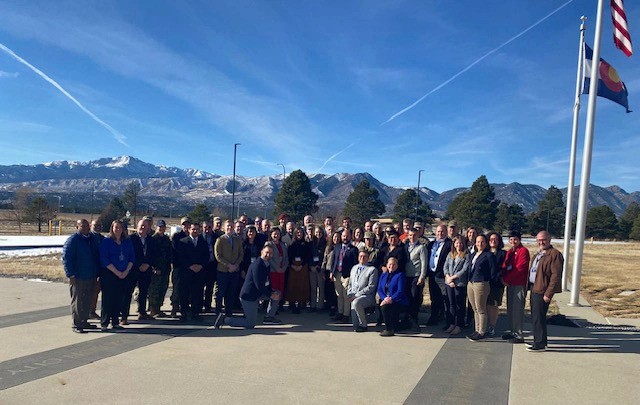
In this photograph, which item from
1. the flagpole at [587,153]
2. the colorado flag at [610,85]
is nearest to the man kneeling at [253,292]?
the flagpole at [587,153]

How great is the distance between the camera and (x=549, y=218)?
6219 centimetres

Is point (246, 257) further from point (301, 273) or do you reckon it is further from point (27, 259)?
point (27, 259)

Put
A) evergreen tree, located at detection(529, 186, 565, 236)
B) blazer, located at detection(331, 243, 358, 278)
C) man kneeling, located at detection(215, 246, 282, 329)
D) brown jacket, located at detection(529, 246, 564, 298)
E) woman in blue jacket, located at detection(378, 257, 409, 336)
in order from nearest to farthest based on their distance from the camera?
1. brown jacket, located at detection(529, 246, 564, 298)
2. woman in blue jacket, located at detection(378, 257, 409, 336)
3. man kneeling, located at detection(215, 246, 282, 329)
4. blazer, located at detection(331, 243, 358, 278)
5. evergreen tree, located at detection(529, 186, 565, 236)

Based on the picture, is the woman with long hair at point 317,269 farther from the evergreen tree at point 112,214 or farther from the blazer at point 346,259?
the evergreen tree at point 112,214

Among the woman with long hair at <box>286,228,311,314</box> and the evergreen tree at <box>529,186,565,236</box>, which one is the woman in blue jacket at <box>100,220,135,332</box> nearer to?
the woman with long hair at <box>286,228,311,314</box>

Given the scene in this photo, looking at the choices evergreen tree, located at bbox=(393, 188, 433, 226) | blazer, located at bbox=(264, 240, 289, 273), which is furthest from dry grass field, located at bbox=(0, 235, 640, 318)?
evergreen tree, located at bbox=(393, 188, 433, 226)

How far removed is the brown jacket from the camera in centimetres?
636

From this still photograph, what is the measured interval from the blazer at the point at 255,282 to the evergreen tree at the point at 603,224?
218ft

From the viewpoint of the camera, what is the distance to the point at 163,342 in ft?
20.9

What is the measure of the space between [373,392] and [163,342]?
10.7ft

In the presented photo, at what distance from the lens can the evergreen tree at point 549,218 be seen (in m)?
61.5

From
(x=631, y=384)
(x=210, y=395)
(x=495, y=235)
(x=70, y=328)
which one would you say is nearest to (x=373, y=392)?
→ (x=210, y=395)

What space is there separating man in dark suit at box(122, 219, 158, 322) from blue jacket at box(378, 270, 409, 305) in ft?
13.4

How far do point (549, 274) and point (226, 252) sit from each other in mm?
5250
